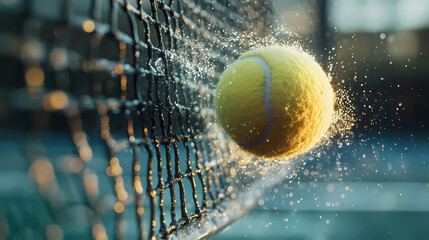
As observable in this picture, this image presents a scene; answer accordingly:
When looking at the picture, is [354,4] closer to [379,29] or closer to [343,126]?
[379,29]

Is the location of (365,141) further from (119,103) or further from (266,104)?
(119,103)

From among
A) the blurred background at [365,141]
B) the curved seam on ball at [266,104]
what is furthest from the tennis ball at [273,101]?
the blurred background at [365,141]

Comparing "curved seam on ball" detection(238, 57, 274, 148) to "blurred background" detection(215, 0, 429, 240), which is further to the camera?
"blurred background" detection(215, 0, 429, 240)

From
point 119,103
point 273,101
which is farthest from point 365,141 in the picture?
point 119,103

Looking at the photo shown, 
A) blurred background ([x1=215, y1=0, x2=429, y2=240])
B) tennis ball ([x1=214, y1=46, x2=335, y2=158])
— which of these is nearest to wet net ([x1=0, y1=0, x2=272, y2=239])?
tennis ball ([x1=214, y1=46, x2=335, y2=158])

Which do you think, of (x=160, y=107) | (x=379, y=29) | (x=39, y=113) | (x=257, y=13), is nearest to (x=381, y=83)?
(x=379, y=29)

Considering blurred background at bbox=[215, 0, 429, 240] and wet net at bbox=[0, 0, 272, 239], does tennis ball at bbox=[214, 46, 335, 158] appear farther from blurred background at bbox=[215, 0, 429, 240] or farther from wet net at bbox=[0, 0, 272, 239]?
blurred background at bbox=[215, 0, 429, 240]

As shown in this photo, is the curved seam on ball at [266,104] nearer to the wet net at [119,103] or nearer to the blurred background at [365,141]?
the wet net at [119,103]
